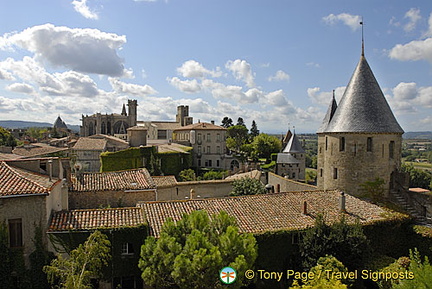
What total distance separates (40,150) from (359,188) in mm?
55715

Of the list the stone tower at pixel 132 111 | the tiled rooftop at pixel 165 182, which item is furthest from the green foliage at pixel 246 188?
the stone tower at pixel 132 111

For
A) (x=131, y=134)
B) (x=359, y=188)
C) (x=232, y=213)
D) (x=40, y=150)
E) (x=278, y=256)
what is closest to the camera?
(x=278, y=256)

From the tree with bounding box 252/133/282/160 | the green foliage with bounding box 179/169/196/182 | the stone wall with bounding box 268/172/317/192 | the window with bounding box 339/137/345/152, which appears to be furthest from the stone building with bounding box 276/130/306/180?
the window with bounding box 339/137/345/152

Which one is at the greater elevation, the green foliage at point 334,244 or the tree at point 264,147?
the tree at point 264,147

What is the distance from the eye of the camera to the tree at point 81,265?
1168cm

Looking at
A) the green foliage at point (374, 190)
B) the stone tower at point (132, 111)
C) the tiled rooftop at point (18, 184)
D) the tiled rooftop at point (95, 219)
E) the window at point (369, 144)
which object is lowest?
the tiled rooftop at point (95, 219)

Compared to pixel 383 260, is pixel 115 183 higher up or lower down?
higher up

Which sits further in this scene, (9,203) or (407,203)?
(407,203)

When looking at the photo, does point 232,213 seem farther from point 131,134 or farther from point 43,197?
point 131,134

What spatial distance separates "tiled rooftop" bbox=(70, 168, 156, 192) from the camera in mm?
20688

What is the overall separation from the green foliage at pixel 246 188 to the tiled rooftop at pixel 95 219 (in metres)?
13.6

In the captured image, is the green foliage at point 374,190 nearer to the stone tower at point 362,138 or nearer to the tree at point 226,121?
the stone tower at point 362,138

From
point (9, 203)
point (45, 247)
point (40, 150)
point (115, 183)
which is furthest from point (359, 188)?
point (40, 150)

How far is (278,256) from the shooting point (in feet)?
53.6
